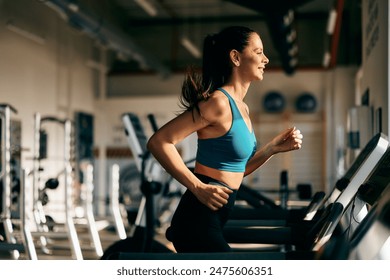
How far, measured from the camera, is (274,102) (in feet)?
41.9

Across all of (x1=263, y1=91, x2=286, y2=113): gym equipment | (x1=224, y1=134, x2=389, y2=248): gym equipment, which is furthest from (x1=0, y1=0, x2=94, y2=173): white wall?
(x1=224, y1=134, x2=389, y2=248): gym equipment

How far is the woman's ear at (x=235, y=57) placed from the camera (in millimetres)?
1856

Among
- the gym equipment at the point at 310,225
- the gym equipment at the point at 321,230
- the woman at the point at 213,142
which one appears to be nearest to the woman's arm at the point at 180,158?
the woman at the point at 213,142

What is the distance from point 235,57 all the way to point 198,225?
48 cm

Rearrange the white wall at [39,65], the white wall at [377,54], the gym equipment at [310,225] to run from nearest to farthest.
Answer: the gym equipment at [310,225] → the white wall at [377,54] → the white wall at [39,65]

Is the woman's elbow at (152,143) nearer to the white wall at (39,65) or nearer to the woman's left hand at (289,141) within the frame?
the woman's left hand at (289,141)

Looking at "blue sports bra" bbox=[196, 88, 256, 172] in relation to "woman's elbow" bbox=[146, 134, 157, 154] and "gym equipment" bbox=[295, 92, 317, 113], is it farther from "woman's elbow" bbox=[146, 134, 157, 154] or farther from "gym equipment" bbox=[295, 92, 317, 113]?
"gym equipment" bbox=[295, 92, 317, 113]

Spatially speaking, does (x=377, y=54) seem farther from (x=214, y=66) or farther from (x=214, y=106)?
(x=214, y=106)

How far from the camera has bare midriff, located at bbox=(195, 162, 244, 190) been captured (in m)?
1.80

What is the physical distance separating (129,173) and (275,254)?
409 inches

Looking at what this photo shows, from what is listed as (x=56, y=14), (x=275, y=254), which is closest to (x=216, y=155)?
(x=275, y=254)

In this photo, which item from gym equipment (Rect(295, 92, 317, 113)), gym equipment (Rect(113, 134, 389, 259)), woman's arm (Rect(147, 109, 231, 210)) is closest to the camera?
gym equipment (Rect(113, 134, 389, 259))

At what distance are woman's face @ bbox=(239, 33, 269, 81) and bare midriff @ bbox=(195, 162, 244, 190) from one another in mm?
282

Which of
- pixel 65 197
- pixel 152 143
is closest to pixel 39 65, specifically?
pixel 65 197
